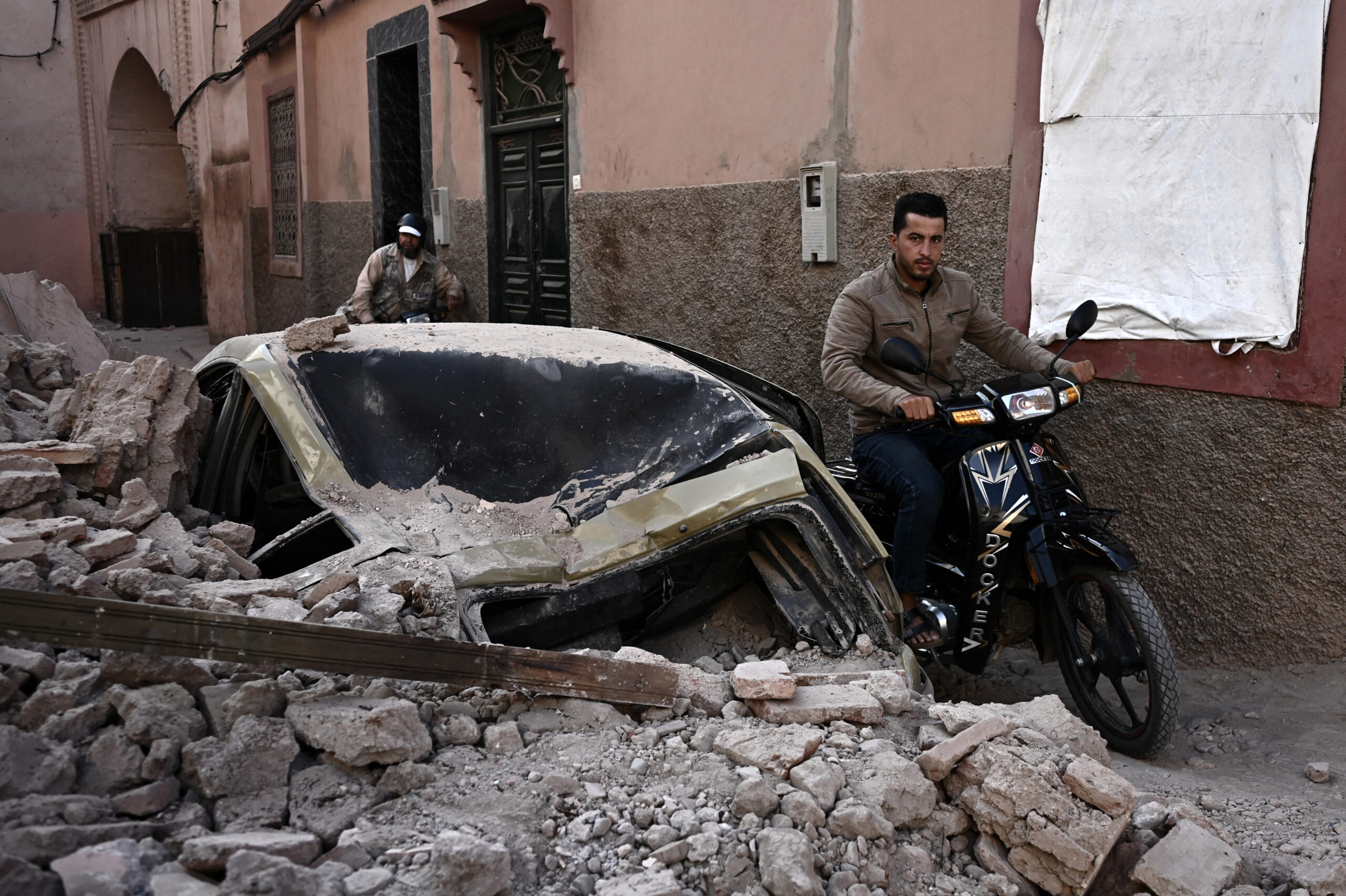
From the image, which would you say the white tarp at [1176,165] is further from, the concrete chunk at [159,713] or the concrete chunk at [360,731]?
the concrete chunk at [159,713]

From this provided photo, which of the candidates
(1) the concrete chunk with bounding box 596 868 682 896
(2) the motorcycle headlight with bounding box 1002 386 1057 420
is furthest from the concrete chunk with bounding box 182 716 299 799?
(2) the motorcycle headlight with bounding box 1002 386 1057 420

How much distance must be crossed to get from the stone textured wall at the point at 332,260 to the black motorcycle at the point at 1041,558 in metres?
6.19

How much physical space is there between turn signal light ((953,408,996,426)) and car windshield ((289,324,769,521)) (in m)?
0.73

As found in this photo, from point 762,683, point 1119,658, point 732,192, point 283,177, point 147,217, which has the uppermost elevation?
point 283,177

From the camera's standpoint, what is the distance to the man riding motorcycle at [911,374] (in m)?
3.71

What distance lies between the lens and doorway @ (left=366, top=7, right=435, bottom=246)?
10.3 meters

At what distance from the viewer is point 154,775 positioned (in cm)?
216

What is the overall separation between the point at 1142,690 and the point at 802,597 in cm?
166

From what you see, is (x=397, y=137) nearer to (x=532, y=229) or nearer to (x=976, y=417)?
(x=532, y=229)

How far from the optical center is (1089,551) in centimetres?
353

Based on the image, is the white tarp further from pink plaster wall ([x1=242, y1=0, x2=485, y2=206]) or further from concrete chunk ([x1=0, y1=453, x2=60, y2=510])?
pink plaster wall ([x1=242, y1=0, x2=485, y2=206])

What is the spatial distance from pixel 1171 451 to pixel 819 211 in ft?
7.36

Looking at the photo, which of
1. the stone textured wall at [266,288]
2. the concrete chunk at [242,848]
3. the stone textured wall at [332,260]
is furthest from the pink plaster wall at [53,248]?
the concrete chunk at [242,848]

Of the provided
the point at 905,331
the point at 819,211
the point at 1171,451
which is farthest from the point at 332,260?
the point at 1171,451
